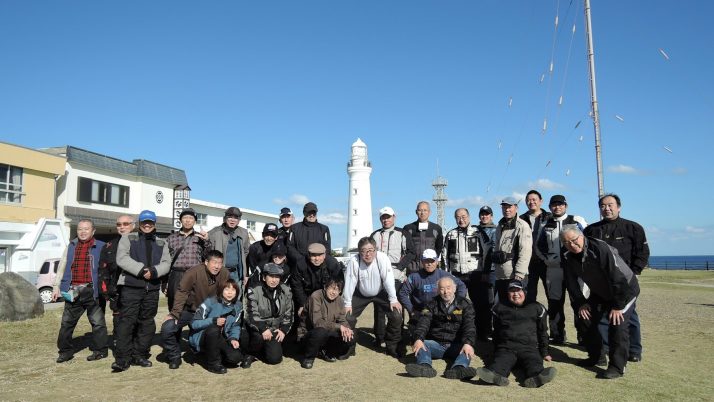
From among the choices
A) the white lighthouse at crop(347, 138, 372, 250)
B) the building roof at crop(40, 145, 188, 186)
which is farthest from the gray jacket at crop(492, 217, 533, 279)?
the white lighthouse at crop(347, 138, 372, 250)

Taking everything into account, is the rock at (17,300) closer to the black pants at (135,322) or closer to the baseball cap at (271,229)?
the black pants at (135,322)

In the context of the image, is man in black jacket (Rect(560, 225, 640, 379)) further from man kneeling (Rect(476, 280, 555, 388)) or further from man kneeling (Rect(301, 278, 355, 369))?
man kneeling (Rect(301, 278, 355, 369))

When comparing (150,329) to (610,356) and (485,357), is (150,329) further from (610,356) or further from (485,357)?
(610,356)

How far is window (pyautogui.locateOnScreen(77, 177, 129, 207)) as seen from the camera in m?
24.3

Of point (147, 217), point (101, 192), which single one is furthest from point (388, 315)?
point (101, 192)

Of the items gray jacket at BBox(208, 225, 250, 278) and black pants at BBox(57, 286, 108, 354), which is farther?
gray jacket at BBox(208, 225, 250, 278)

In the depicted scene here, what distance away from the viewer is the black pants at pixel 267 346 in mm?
6168

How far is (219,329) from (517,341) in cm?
350

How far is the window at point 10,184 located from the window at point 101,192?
341cm

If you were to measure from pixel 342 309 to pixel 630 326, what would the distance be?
11.9ft

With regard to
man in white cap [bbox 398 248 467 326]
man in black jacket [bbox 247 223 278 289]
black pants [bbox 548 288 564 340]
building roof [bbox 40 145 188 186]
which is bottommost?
black pants [bbox 548 288 564 340]

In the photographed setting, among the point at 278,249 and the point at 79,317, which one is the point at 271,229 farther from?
the point at 79,317

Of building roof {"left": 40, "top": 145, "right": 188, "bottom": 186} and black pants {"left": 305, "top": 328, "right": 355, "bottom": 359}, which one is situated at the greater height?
building roof {"left": 40, "top": 145, "right": 188, "bottom": 186}

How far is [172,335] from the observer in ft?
19.6
